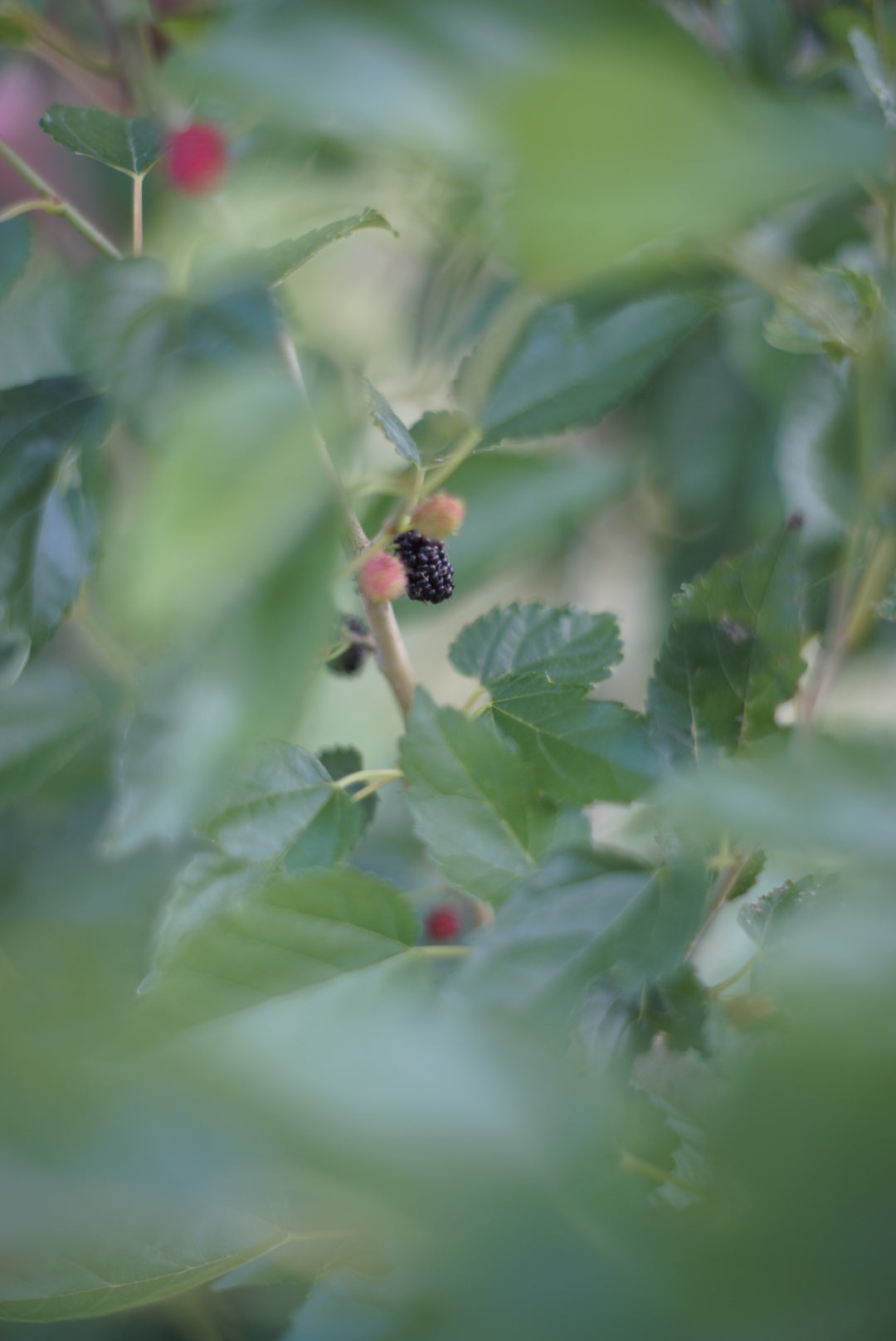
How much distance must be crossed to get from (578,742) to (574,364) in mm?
104

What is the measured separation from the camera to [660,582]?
2.47 ft

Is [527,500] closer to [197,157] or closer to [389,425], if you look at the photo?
[389,425]

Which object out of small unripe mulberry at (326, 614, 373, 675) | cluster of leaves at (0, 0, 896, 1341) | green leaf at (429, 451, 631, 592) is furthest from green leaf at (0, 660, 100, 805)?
green leaf at (429, 451, 631, 592)

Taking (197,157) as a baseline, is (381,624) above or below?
below

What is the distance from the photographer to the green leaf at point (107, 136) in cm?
28

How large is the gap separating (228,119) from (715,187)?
27cm

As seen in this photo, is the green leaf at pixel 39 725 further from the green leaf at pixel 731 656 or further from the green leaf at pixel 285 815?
the green leaf at pixel 731 656

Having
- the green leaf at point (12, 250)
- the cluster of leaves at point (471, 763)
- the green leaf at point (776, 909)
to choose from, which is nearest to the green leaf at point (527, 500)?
the cluster of leaves at point (471, 763)

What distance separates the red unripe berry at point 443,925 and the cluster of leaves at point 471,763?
0.12 meters

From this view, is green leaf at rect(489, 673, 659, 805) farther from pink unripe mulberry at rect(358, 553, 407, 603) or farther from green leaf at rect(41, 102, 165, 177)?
green leaf at rect(41, 102, 165, 177)

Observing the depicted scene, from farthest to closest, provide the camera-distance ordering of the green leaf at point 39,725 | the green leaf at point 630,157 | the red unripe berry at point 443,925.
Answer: the red unripe berry at point 443,925
the green leaf at point 39,725
the green leaf at point 630,157

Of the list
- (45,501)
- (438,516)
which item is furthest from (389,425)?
(45,501)

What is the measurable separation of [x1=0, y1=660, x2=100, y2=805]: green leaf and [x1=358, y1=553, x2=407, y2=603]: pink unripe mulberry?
17 cm

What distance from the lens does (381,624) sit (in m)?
0.26
